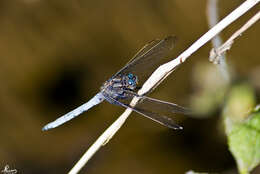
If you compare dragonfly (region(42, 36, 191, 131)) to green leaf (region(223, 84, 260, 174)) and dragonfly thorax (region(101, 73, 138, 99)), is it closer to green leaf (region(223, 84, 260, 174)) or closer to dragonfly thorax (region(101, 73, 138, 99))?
dragonfly thorax (region(101, 73, 138, 99))

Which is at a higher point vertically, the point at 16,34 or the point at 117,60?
the point at 117,60

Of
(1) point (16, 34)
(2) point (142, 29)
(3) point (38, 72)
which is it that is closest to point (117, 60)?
(2) point (142, 29)

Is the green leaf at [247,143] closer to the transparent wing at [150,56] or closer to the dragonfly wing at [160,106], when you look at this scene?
the dragonfly wing at [160,106]

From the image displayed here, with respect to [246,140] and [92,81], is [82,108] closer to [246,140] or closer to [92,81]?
[92,81]

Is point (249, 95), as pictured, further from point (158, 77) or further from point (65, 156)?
point (65, 156)

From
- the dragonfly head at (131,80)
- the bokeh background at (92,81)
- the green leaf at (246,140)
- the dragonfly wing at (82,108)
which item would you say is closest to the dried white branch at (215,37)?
the green leaf at (246,140)

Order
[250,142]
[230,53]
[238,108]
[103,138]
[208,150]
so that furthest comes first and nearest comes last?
[230,53]
[208,150]
[238,108]
[103,138]
[250,142]
